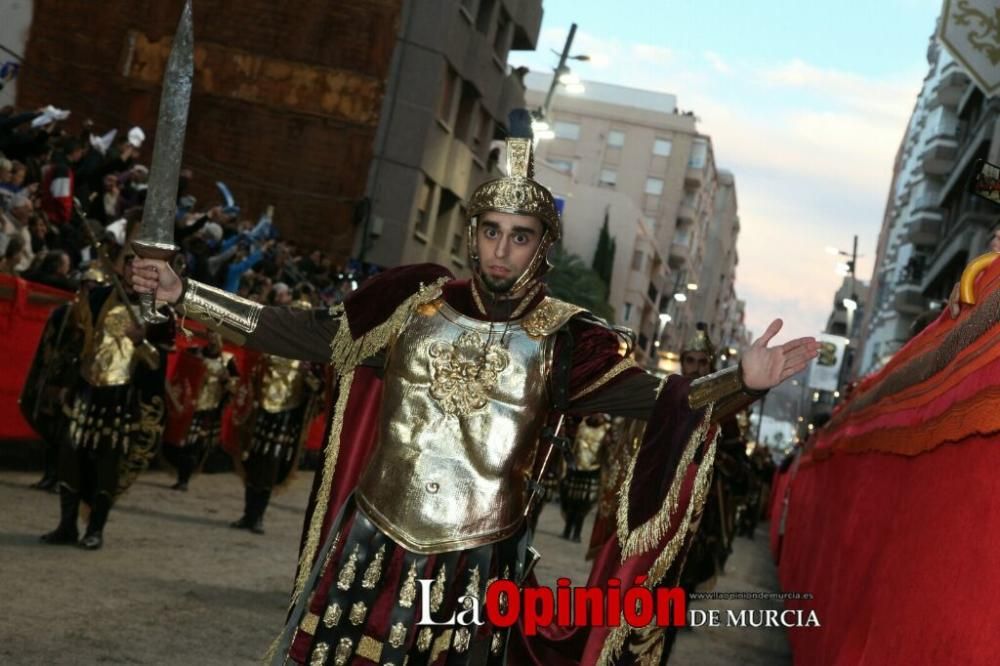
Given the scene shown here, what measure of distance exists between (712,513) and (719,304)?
143297 mm

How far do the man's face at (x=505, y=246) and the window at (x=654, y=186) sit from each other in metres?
98.8

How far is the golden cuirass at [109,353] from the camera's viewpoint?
10.3 meters

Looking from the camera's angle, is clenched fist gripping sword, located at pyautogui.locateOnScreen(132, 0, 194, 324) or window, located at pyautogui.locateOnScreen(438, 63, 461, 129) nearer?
clenched fist gripping sword, located at pyautogui.locateOnScreen(132, 0, 194, 324)

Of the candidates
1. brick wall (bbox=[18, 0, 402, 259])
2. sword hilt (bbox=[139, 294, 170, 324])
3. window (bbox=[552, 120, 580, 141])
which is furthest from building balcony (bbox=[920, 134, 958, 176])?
sword hilt (bbox=[139, 294, 170, 324])

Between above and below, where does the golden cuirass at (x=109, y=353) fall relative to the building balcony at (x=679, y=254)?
below

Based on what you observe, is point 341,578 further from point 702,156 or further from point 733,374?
point 702,156

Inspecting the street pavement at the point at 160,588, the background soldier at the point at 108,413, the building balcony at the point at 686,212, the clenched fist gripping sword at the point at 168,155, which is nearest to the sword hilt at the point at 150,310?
the clenched fist gripping sword at the point at 168,155

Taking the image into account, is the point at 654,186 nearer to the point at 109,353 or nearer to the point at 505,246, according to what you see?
the point at 109,353

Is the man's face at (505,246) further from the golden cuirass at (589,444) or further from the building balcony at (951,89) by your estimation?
the building balcony at (951,89)

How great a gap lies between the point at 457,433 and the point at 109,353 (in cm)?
599

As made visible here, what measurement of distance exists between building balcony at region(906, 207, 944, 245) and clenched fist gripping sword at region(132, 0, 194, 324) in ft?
197

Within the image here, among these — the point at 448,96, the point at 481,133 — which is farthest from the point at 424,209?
the point at 481,133

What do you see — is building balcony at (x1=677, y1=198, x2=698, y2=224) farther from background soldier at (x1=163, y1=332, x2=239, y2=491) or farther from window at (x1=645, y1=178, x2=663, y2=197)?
background soldier at (x1=163, y1=332, x2=239, y2=491)

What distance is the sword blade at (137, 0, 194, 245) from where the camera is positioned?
4500mm
